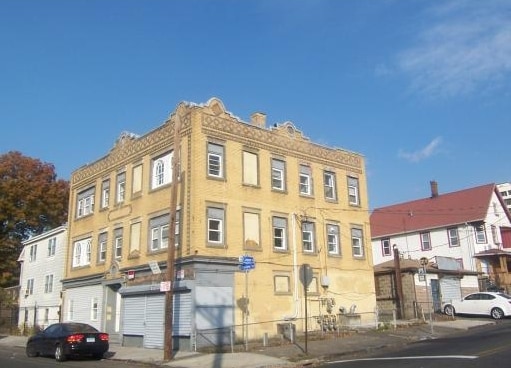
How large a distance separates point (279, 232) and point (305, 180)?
12.8 feet

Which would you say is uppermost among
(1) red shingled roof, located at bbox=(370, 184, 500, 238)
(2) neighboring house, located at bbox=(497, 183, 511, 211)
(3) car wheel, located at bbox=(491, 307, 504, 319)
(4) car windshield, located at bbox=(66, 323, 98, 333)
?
(2) neighboring house, located at bbox=(497, 183, 511, 211)

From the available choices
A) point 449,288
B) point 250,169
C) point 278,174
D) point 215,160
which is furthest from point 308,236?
point 449,288

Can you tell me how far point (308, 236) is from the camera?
1139 inches

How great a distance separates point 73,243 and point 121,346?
10.7m

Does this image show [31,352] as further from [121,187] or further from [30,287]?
[30,287]

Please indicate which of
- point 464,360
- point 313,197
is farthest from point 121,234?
point 464,360

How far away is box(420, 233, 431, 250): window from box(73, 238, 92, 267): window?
29688 mm

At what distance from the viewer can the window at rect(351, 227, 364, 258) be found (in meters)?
31.5

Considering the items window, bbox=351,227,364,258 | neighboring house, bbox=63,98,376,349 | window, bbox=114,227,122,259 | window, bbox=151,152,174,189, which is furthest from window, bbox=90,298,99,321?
window, bbox=351,227,364,258

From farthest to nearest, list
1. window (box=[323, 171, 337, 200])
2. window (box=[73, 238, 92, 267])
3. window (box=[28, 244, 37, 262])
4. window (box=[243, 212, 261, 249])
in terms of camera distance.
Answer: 1. window (box=[28, 244, 37, 262])
2. window (box=[73, 238, 92, 267])
3. window (box=[323, 171, 337, 200])
4. window (box=[243, 212, 261, 249])

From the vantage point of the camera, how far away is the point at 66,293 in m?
33.9

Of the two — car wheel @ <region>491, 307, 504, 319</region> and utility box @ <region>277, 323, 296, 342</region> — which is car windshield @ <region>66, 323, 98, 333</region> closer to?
utility box @ <region>277, 323, 296, 342</region>

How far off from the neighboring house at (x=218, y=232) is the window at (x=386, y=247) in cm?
1952

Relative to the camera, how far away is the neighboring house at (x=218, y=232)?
23703 mm
